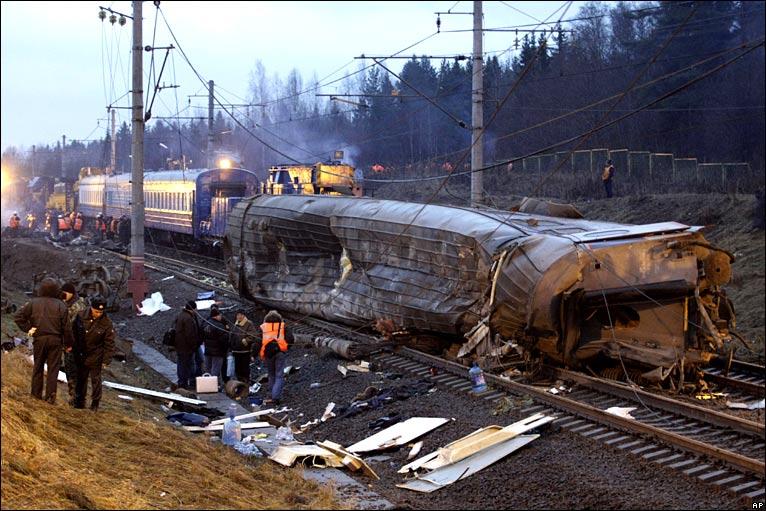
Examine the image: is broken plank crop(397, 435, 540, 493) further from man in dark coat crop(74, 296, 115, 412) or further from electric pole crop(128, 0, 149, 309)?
electric pole crop(128, 0, 149, 309)

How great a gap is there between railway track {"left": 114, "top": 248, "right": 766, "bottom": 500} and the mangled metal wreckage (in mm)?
662

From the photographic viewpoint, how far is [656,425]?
8703 mm

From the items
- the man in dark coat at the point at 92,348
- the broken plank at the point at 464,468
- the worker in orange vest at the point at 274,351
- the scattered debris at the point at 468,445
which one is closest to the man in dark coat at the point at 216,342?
the worker in orange vest at the point at 274,351

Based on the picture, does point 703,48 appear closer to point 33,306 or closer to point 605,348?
point 605,348

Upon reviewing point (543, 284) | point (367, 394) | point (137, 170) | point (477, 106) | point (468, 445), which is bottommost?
point (367, 394)

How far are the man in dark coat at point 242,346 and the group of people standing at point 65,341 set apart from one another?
3.13 meters

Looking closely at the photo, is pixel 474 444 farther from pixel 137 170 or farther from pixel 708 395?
pixel 137 170

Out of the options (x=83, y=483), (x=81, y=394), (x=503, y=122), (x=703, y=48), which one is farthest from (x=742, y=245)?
(x=503, y=122)

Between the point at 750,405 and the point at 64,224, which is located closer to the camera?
the point at 750,405

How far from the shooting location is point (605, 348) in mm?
10820

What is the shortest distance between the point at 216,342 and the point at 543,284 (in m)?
5.17

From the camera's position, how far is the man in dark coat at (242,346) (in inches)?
510

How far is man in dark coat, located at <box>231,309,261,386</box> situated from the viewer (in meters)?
13.0

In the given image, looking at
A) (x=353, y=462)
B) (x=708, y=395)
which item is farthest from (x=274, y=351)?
(x=708, y=395)
